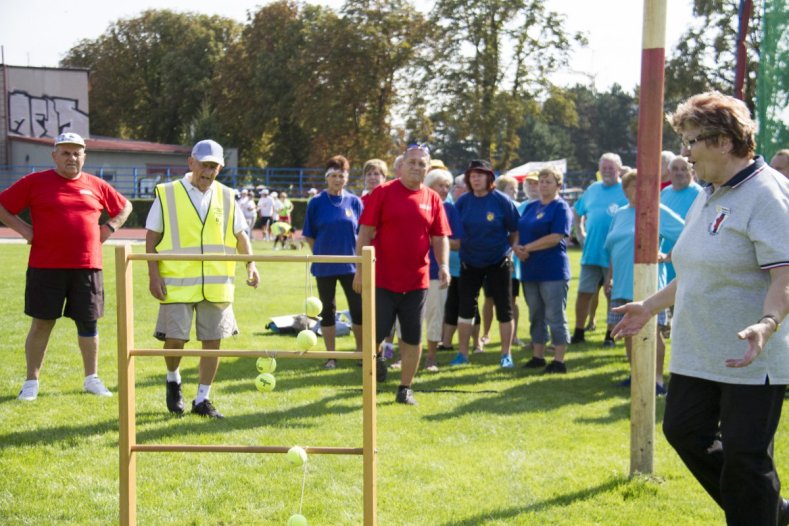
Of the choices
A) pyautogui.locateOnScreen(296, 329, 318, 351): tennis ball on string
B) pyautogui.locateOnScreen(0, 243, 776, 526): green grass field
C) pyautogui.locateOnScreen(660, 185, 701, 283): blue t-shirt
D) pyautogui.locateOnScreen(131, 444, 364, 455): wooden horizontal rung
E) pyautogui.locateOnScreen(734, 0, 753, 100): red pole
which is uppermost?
pyautogui.locateOnScreen(734, 0, 753, 100): red pole

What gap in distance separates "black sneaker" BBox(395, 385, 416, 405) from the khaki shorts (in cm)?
155

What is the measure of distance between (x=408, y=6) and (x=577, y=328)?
125 ft

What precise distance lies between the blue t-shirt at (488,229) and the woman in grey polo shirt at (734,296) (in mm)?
5053

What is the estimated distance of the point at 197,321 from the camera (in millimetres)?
6566

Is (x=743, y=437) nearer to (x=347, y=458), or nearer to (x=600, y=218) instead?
(x=347, y=458)

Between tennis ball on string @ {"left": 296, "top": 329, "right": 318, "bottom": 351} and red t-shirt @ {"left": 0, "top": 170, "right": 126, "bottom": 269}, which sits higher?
red t-shirt @ {"left": 0, "top": 170, "right": 126, "bottom": 269}

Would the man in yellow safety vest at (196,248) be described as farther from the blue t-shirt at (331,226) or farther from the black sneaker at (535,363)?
the black sneaker at (535,363)

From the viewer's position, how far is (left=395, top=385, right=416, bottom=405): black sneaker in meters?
7.30

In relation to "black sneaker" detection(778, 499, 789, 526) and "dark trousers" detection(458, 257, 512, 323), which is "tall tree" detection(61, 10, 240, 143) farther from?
"black sneaker" detection(778, 499, 789, 526)

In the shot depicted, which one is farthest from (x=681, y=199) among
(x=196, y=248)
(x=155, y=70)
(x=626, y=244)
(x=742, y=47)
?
(x=155, y=70)

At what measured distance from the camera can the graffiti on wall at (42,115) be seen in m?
49.2

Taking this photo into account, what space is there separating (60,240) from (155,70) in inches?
2226

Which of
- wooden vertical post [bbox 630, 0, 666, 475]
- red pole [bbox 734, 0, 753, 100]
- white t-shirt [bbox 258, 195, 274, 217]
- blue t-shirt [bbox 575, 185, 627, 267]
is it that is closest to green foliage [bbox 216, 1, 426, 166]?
white t-shirt [bbox 258, 195, 274, 217]

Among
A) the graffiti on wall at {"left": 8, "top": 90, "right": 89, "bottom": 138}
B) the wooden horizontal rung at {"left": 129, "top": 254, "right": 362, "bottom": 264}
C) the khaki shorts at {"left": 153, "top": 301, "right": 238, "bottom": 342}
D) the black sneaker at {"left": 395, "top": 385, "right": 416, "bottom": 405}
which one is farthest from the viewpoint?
the graffiti on wall at {"left": 8, "top": 90, "right": 89, "bottom": 138}
